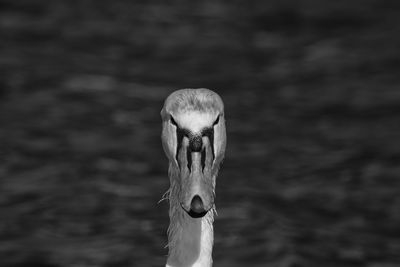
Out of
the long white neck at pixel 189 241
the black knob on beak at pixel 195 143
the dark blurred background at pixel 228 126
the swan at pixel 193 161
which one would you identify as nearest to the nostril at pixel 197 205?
the swan at pixel 193 161

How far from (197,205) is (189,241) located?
1074mm

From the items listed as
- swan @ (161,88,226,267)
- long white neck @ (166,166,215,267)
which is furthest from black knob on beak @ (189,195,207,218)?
long white neck @ (166,166,215,267)

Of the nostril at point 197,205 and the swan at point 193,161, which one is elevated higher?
the swan at point 193,161

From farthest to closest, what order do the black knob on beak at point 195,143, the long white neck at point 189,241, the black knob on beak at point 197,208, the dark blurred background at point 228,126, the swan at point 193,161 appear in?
the dark blurred background at point 228,126 → the long white neck at point 189,241 → the black knob on beak at point 195,143 → the swan at point 193,161 → the black knob on beak at point 197,208

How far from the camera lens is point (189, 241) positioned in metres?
7.62

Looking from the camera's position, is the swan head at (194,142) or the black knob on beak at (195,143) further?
the black knob on beak at (195,143)

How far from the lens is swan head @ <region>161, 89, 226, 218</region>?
21.9 ft

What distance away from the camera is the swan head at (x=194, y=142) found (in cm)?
667

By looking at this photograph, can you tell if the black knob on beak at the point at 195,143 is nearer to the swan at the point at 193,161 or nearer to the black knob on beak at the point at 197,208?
the swan at the point at 193,161

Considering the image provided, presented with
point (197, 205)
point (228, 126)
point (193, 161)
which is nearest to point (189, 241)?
point (193, 161)

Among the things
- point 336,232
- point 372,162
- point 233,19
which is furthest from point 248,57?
point 336,232

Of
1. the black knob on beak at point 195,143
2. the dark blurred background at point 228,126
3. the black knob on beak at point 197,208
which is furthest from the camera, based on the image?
the dark blurred background at point 228,126

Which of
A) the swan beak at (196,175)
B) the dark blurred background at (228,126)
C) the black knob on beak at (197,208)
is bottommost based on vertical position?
the black knob on beak at (197,208)

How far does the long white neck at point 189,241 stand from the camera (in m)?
7.60
